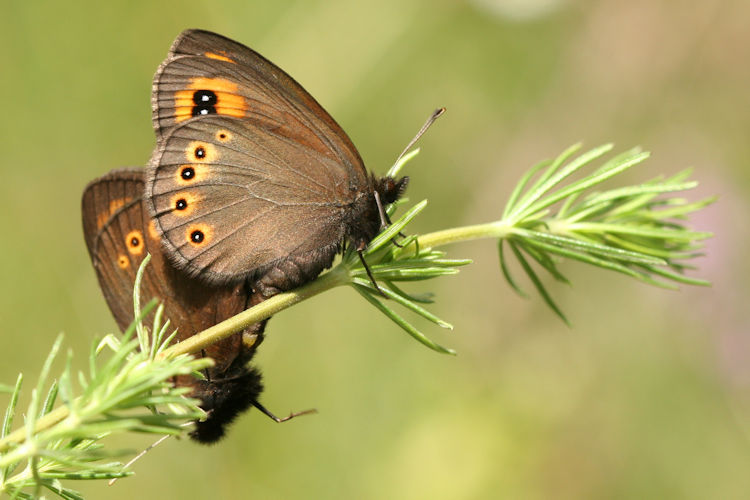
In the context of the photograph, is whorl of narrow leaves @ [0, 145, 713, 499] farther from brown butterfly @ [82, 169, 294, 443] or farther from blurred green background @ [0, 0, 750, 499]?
blurred green background @ [0, 0, 750, 499]

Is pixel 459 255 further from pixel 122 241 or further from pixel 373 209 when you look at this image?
pixel 122 241

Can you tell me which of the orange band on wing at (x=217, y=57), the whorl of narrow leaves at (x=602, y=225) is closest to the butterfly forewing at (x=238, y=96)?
the orange band on wing at (x=217, y=57)

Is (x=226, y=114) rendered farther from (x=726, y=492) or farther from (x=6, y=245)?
(x=726, y=492)

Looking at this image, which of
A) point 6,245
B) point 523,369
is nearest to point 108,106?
point 6,245

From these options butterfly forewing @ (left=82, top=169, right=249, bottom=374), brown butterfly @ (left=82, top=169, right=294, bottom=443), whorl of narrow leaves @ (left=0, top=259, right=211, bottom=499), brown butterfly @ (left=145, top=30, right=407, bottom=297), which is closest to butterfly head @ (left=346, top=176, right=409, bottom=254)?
brown butterfly @ (left=145, top=30, right=407, bottom=297)

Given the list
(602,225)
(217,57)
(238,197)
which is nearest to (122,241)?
(238,197)

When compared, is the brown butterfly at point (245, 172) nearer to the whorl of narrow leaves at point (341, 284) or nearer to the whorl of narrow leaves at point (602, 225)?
the whorl of narrow leaves at point (341, 284)

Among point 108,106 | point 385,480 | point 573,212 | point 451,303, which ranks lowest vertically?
point 385,480
